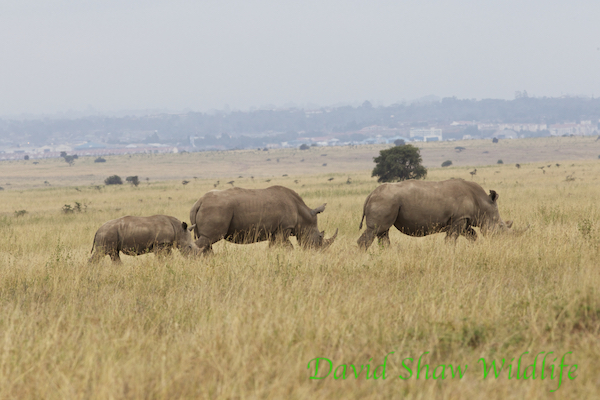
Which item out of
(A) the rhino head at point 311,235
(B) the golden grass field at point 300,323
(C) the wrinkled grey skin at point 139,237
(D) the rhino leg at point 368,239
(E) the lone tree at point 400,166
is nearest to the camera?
(B) the golden grass field at point 300,323

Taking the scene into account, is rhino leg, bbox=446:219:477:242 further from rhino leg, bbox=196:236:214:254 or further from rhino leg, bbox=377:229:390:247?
rhino leg, bbox=196:236:214:254

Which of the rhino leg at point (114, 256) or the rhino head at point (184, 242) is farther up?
the rhino head at point (184, 242)

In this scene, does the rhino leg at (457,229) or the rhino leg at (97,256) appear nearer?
the rhino leg at (97,256)

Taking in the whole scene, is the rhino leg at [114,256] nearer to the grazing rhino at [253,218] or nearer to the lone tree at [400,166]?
the grazing rhino at [253,218]

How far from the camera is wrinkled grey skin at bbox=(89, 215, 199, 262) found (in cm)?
902

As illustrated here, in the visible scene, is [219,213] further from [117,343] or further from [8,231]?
[8,231]

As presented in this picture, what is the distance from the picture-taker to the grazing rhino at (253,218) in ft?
30.5

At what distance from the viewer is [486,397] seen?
3352 mm

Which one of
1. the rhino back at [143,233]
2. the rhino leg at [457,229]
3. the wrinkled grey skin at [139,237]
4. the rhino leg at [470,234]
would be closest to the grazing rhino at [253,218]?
the wrinkled grey skin at [139,237]

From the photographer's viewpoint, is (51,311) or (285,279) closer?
(51,311)

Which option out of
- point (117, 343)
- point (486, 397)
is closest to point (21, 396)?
point (117, 343)

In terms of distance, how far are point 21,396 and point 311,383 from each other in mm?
1796

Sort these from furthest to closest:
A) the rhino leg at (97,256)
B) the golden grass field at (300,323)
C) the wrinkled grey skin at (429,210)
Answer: the wrinkled grey skin at (429,210)
the rhino leg at (97,256)
the golden grass field at (300,323)

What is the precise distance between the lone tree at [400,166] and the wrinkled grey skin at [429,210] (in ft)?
87.8
